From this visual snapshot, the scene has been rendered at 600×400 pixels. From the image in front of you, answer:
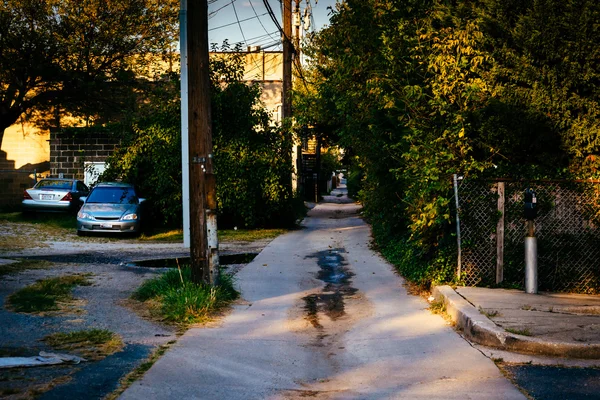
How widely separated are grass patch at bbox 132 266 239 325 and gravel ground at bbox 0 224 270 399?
0.31 metres

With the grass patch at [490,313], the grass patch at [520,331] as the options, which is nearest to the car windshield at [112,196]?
the grass patch at [490,313]

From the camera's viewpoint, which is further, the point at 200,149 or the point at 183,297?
the point at 200,149

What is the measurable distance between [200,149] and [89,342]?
3.52m

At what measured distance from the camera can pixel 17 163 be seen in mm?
35531

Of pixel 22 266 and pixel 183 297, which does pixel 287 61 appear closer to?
pixel 22 266

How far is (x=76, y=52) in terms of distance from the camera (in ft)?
103

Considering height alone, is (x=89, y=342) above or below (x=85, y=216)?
below

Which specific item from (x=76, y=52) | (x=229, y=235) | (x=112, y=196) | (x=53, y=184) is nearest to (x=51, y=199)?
(x=53, y=184)

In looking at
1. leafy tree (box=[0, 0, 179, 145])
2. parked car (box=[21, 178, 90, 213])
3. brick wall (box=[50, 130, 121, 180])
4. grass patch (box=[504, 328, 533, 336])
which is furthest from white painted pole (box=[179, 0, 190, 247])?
leafy tree (box=[0, 0, 179, 145])

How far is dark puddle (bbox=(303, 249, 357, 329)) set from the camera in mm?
9766

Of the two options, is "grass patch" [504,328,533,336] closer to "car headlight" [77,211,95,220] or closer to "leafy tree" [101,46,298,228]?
"car headlight" [77,211,95,220]

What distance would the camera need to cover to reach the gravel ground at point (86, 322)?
18.8 ft

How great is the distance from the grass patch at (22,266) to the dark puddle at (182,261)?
1.72 meters

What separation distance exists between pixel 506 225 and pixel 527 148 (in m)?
1.33
